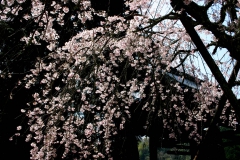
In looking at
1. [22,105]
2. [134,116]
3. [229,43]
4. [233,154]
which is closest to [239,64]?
[229,43]

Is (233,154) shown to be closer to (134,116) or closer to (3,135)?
(134,116)

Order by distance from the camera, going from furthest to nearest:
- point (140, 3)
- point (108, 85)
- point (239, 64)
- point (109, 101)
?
point (108, 85) < point (109, 101) < point (140, 3) < point (239, 64)

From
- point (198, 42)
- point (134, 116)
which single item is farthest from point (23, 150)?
point (198, 42)

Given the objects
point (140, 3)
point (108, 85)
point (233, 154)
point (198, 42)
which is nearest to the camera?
point (198, 42)

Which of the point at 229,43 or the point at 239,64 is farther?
the point at 239,64

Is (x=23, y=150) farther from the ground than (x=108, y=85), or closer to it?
closer to it

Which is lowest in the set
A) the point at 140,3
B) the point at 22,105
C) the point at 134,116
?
the point at 134,116

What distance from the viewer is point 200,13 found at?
10.2 ft

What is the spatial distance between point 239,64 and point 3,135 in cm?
732

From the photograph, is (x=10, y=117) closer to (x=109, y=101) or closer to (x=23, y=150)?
(x=23, y=150)

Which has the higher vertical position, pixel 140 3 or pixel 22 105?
pixel 140 3

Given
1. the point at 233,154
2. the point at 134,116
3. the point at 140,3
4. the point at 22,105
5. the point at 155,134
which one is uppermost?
the point at 140,3

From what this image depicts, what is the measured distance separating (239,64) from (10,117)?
7.09 m

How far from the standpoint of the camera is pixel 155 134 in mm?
8016
